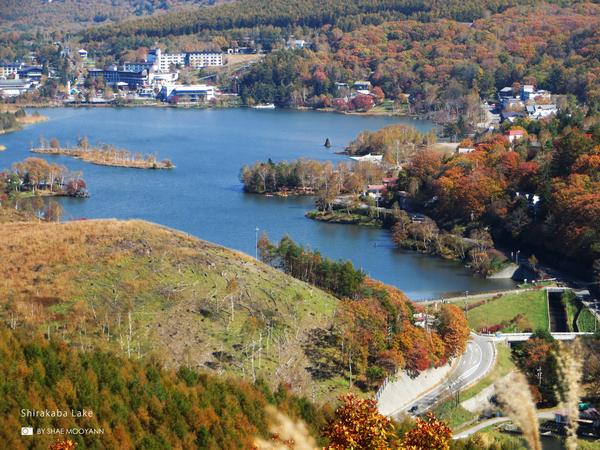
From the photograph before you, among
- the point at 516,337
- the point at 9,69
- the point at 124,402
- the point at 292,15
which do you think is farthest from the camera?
the point at 292,15

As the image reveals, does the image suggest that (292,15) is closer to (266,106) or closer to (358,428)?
(266,106)

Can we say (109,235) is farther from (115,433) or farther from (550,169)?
(550,169)

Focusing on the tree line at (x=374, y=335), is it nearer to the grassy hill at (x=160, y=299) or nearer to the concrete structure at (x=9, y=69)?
the grassy hill at (x=160, y=299)

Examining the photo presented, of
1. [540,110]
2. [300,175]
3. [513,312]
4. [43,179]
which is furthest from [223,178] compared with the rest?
[513,312]

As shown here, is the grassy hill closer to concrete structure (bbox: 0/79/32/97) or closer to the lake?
the lake

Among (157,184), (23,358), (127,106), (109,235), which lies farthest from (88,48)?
(23,358)

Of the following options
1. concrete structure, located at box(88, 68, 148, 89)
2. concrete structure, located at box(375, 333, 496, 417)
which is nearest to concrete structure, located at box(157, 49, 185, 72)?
concrete structure, located at box(88, 68, 148, 89)
